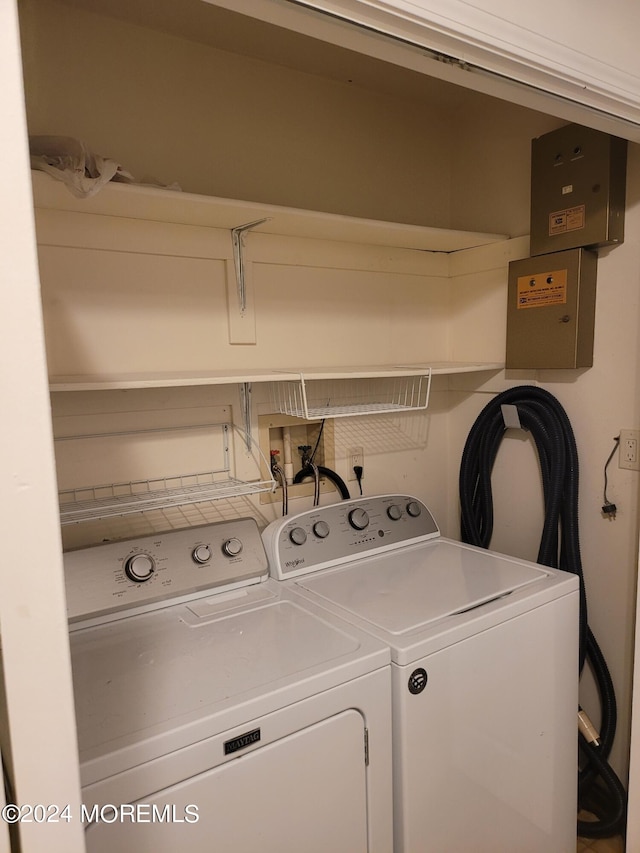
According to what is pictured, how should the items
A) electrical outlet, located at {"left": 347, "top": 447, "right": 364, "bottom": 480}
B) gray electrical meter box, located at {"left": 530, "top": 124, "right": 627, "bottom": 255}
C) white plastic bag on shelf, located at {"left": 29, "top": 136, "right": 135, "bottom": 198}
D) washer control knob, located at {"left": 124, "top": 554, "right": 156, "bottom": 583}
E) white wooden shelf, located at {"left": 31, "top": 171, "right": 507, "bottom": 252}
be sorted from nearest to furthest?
white plastic bag on shelf, located at {"left": 29, "top": 136, "right": 135, "bottom": 198} < white wooden shelf, located at {"left": 31, "top": 171, "right": 507, "bottom": 252} < washer control knob, located at {"left": 124, "top": 554, "right": 156, "bottom": 583} < gray electrical meter box, located at {"left": 530, "top": 124, "right": 627, "bottom": 255} < electrical outlet, located at {"left": 347, "top": 447, "right": 364, "bottom": 480}

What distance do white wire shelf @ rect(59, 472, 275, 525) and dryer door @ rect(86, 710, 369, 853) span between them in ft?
2.18

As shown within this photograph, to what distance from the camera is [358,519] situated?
1911mm

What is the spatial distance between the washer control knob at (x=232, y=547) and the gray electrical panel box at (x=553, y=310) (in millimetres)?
1174

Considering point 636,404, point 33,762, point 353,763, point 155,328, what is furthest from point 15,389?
point 636,404

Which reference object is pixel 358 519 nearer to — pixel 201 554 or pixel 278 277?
pixel 201 554

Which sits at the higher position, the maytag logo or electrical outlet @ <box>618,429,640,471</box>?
electrical outlet @ <box>618,429,640,471</box>

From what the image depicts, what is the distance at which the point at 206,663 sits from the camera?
50.3 inches

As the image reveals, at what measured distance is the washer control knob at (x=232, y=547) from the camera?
5.52ft

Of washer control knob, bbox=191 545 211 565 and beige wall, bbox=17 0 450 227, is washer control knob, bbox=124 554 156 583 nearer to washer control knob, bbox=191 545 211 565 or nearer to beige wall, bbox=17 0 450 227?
washer control knob, bbox=191 545 211 565

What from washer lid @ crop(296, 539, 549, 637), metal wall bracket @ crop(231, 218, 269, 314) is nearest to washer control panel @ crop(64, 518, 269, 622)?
washer lid @ crop(296, 539, 549, 637)

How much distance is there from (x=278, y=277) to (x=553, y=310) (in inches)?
36.8

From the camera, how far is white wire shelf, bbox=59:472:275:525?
4.99 feet

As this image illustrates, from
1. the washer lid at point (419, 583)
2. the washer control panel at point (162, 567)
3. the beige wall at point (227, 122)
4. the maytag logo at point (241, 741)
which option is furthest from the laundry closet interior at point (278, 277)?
the maytag logo at point (241, 741)

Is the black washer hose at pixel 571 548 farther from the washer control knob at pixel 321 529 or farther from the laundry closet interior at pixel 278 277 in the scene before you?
the washer control knob at pixel 321 529
